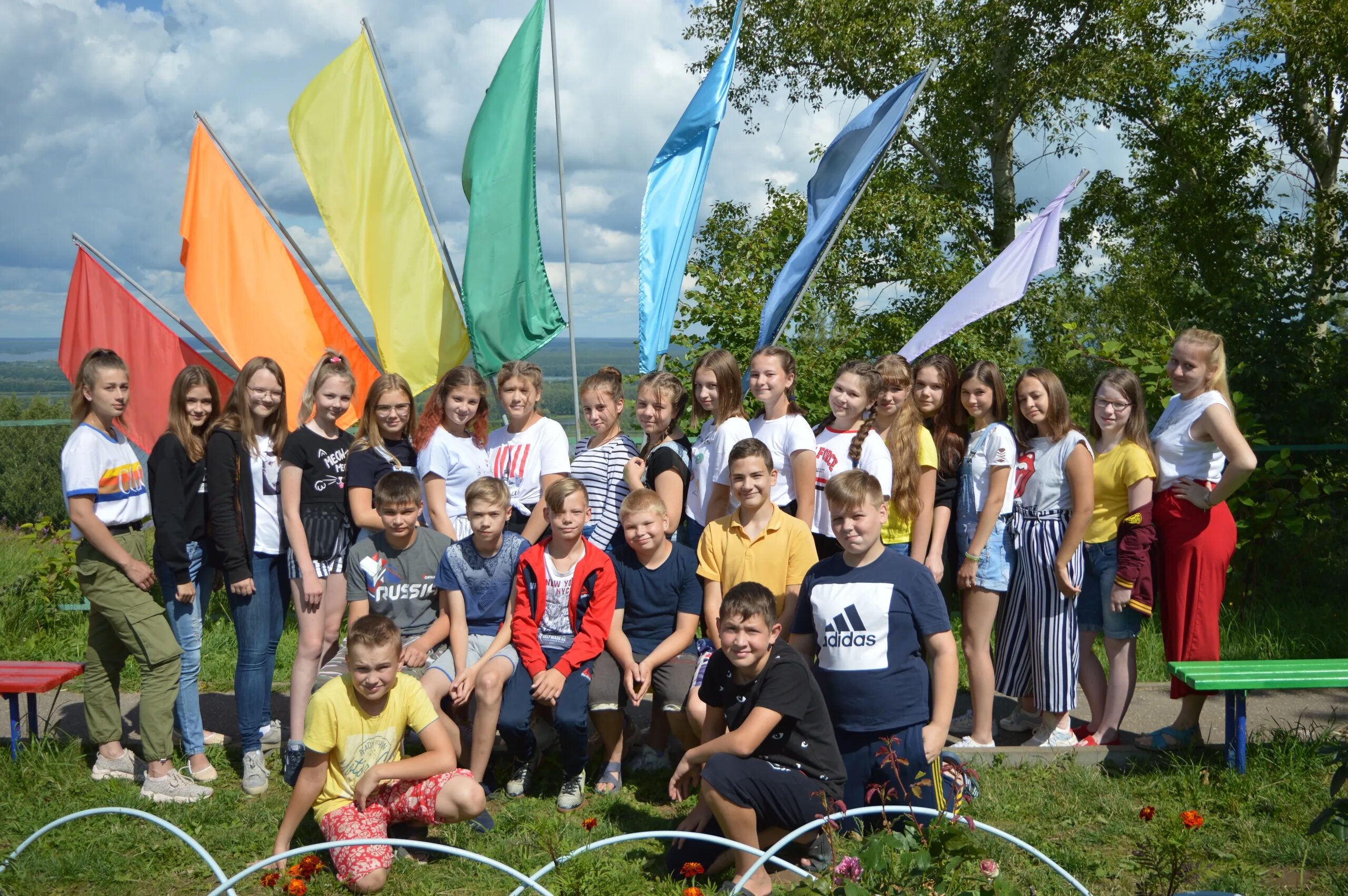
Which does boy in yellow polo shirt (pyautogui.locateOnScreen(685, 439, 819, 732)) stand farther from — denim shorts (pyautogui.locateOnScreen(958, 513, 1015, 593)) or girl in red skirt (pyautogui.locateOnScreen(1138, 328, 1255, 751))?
girl in red skirt (pyautogui.locateOnScreen(1138, 328, 1255, 751))

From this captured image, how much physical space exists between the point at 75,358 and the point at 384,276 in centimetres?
193

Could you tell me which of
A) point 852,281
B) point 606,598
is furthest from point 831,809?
point 852,281

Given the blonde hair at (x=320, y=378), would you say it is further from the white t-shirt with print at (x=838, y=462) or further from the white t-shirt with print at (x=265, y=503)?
the white t-shirt with print at (x=838, y=462)

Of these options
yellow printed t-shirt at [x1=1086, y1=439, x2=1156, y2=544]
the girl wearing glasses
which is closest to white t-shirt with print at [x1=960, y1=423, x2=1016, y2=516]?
yellow printed t-shirt at [x1=1086, y1=439, x2=1156, y2=544]

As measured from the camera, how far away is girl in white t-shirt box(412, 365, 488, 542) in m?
4.91

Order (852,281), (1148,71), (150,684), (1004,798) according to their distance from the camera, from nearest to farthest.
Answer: (1004,798), (150,684), (1148,71), (852,281)

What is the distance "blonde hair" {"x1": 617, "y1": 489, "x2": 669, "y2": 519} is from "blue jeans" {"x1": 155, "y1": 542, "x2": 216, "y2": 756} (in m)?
1.88

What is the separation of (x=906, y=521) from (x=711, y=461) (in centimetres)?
92

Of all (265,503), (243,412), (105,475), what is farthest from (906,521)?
(105,475)

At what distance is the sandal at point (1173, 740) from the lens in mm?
4391

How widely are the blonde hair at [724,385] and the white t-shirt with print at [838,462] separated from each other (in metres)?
0.42

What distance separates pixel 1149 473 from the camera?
442 cm

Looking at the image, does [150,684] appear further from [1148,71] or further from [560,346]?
[1148,71]

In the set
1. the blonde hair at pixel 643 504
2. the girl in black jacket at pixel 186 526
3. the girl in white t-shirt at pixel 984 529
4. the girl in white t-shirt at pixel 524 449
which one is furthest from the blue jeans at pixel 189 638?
the girl in white t-shirt at pixel 984 529
